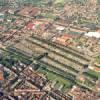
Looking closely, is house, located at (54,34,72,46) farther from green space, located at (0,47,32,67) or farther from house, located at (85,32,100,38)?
green space, located at (0,47,32,67)

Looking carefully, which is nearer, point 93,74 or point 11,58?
point 93,74

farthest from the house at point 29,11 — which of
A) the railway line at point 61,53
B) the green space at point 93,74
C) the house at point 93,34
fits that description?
the green space at point 93,74

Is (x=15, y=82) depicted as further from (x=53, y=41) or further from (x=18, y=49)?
(x=53, y=41)

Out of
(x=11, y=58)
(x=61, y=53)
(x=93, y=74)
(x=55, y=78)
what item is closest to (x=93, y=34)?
(x=61, y=53)

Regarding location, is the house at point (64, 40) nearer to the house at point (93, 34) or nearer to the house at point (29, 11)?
the house at point (93, 34)

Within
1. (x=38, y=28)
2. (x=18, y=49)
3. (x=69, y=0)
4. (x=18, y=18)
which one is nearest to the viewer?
(x=18, y=49)

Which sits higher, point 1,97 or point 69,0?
point 69,0

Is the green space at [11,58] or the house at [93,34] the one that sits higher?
the house at [93,34]

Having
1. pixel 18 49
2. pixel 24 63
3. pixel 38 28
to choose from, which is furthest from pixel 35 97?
pixel 38 28

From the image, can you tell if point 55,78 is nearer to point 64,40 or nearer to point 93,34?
point 64,40
